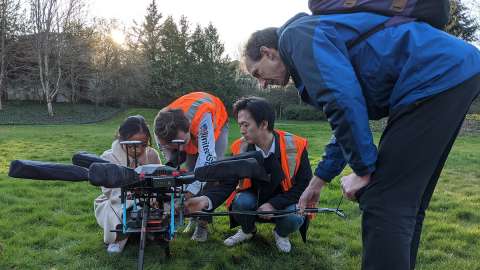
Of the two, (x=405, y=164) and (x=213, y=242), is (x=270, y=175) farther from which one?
(x=405, y=164)

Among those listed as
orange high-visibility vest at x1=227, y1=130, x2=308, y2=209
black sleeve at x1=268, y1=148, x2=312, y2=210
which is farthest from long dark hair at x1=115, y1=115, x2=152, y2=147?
black sleeve at x1=268, y1=148, x2=312, y2=210

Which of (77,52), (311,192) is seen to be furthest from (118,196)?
(77,52)

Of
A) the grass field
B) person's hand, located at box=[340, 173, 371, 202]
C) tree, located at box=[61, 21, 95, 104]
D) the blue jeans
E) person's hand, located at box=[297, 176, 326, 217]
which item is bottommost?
the grass field

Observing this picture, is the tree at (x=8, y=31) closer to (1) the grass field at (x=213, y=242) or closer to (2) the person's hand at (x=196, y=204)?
(1) the grass field at (x=213, y=242)

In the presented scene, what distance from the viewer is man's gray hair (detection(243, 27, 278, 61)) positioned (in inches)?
82.1

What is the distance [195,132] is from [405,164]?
2669mm

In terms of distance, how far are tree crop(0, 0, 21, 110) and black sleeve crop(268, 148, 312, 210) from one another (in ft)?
95.6

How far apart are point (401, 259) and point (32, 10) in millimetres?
32841

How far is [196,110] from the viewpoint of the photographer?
3.94 meters

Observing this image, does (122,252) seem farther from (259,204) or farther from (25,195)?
(25,195)

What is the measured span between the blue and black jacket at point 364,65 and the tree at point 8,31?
30.2 m

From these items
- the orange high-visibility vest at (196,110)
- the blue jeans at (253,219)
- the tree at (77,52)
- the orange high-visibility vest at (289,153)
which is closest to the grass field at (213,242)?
the blue jeans at (253,219)

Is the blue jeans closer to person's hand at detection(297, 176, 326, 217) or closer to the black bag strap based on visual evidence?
person's hand at detection(297, 176, 326, 217)

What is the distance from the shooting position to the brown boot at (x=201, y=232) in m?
3.59
